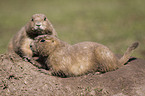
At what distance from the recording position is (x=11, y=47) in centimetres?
584

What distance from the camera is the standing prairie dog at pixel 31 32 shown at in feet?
15.4

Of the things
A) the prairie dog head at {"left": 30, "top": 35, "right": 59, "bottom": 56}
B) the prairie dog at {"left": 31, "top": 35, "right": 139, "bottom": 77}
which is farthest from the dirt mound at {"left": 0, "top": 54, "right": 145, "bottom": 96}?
the prairie dog head at {"left": 30, "top": 35, "right": 59, "bottom": 56}

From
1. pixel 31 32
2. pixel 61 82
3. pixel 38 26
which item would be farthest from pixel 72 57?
pixel 31 32

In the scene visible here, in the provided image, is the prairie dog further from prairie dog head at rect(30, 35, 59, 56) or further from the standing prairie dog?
the standing prairie dog

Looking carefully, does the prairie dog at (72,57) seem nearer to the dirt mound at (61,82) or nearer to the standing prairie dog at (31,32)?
the dirt mound at (61,82)

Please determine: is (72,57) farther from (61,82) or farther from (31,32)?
(31,32)

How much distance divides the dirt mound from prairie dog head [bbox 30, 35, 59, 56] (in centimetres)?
44

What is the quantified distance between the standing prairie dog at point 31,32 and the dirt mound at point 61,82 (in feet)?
1.84

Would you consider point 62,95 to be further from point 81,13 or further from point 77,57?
point 81,13

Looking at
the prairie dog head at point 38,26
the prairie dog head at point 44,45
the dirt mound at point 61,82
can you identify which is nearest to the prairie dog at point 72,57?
the prairie dog head at point 44,45

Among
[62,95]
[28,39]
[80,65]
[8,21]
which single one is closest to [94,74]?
[80,65]

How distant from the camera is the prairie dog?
170 inches

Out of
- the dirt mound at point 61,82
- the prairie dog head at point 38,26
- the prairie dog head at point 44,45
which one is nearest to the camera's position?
the dirt mound at point 61,82

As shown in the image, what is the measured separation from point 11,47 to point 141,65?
12.7 feet
